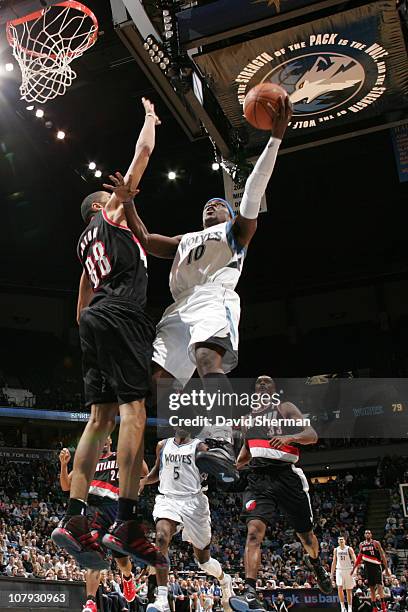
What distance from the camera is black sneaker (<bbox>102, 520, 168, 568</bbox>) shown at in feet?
11.4

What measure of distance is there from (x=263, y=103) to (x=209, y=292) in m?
1.26

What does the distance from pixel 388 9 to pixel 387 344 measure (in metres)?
20.8

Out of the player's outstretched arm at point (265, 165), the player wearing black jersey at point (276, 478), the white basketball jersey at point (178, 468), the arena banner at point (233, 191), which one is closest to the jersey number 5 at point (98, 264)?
the player's outstretched arm at point (265, 165)

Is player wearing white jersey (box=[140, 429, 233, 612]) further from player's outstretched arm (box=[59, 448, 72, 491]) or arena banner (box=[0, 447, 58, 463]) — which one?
arena banner (box=[0, 447, 58, 463])

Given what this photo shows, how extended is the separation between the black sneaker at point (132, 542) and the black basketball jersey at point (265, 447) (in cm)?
376

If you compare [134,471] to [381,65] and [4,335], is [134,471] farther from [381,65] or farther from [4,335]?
[4,335]

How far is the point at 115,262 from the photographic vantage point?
4.08 meters

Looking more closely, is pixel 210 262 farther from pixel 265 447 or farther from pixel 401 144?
pixel 401 144

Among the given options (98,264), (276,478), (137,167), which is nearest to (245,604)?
(276,478)

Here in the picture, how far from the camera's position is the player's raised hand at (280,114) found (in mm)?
4314

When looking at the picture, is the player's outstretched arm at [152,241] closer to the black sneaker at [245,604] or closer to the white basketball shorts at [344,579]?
the black sneaker at [245,604]

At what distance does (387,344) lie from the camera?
26000 millimetres

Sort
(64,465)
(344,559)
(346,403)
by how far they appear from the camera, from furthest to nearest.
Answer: (346,403) → (344,559) → (64,465)

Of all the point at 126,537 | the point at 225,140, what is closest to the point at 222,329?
the point at 126,537
